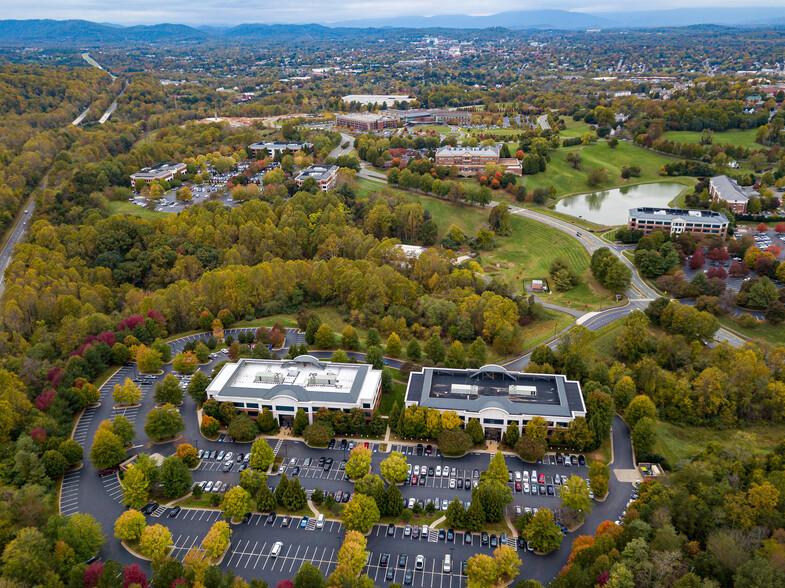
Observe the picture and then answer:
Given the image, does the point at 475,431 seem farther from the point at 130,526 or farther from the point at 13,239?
the point at 13,239

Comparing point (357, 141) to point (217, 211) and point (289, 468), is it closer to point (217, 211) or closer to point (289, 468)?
point (217, 211)

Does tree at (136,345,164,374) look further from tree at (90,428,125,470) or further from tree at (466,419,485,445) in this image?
tree at (466,419,485,445)

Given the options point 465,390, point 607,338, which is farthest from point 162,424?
point 607,338

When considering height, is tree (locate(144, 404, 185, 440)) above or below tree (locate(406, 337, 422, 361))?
above

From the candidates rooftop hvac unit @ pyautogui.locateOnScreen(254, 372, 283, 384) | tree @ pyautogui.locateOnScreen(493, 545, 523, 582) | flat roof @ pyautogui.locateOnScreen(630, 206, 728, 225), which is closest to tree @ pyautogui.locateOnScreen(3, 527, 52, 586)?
rooftop hvac unit @ pyautogui.locateOnScreen(254, 372, 283, 384)

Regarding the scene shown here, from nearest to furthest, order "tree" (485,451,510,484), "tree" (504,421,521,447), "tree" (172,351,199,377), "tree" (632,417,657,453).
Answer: "tree" (485,451,510,484) < "tree" (632,417,657,453) < "tree" (504,421,521,447) < "tree" (172,351,199,377)

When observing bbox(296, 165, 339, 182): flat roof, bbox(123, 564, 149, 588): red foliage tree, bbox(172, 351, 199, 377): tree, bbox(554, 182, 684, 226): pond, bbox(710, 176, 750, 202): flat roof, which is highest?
bbox(710, 176, 750, 202): flat roof

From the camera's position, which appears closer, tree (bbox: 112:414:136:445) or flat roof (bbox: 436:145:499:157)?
tree (bbox: 112:414:136:445)

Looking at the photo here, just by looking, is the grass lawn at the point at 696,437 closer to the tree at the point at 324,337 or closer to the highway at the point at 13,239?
the tree at the point at 324,337
